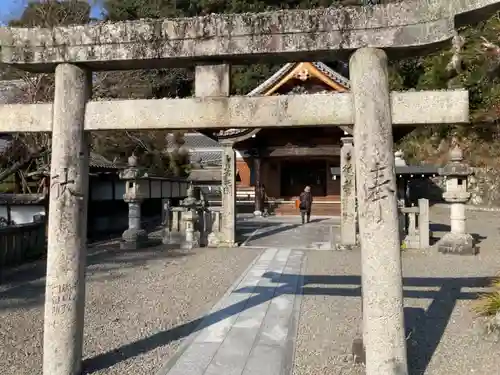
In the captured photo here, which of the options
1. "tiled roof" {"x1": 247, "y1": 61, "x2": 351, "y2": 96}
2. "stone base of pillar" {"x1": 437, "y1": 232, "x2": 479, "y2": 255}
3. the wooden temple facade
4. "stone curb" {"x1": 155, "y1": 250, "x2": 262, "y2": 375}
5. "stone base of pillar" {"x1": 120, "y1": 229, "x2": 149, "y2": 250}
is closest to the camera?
"stone curb" {"x1": 155, "y1": 250, "x2": 262, "y2": 375}

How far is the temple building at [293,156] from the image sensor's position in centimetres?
1719

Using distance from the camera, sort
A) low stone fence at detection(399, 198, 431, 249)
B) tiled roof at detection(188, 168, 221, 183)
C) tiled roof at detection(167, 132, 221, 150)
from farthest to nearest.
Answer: tiled roof at detection(167, 132, 221, 150) → tiled roof at detection(188, 168, 221, 183) → low stone fence at detection(399, 198, 431, 249)

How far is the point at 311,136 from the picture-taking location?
66.4 ft

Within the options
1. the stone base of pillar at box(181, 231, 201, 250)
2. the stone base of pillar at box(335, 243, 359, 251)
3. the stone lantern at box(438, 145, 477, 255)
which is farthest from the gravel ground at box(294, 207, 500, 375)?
the stone base of pillar at box(181, 231, 201, 250)

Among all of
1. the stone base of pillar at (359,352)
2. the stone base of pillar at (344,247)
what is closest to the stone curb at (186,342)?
the stone base of pillar at (359,352)

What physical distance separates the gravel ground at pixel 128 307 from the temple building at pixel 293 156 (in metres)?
6.51

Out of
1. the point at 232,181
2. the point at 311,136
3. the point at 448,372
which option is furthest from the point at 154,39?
the point at 311,136

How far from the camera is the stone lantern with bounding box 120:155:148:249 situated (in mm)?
12602

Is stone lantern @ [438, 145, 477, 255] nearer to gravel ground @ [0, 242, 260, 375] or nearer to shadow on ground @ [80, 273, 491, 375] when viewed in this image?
shadow on ground @ [80, 273, 491, 375]

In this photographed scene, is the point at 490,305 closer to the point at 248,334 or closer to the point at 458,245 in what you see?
the point at 248,334

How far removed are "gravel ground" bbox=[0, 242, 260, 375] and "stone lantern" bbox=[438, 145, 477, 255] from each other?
5394 mm

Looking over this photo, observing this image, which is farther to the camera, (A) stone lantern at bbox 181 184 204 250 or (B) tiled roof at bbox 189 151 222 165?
(B) tiled roof at bbox 189 151 222 165

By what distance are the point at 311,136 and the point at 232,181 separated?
8.33 m

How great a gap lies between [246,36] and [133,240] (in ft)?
32.2
